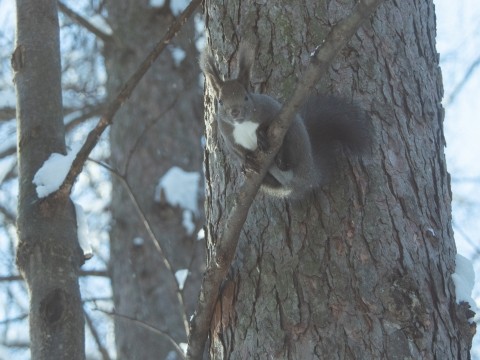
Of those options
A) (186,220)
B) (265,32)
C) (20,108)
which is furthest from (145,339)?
(265,32)

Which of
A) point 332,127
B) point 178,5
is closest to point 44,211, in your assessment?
point 332,127

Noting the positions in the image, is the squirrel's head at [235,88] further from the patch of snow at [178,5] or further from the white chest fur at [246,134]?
the patch of snow at [178,5]

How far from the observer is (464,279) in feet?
5.87

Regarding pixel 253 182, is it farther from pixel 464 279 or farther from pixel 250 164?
pixel 464 279

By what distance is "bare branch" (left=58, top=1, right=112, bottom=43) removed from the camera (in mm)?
3910

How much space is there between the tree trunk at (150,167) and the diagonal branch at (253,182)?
4.12 feet

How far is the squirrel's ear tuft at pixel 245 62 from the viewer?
6.13 ft

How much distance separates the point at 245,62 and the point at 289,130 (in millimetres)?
206

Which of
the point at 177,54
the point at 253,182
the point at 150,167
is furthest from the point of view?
the point at 177,54

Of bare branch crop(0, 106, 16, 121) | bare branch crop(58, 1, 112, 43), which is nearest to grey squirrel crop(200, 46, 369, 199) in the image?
Result: bare branch crop(58, 1, 112, 43)

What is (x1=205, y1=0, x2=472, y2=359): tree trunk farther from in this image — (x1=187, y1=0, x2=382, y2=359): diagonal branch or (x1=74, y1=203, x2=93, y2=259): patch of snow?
(x1=74, y1=203, x2=93, y2=259): patch of snow

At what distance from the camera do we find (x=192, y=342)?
6.06ft

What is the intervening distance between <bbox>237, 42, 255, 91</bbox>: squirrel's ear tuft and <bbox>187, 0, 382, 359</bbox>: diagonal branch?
0.30 m

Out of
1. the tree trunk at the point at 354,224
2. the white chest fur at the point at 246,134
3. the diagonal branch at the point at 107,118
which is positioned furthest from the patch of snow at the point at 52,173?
the white chest fur at the point at 246,134
